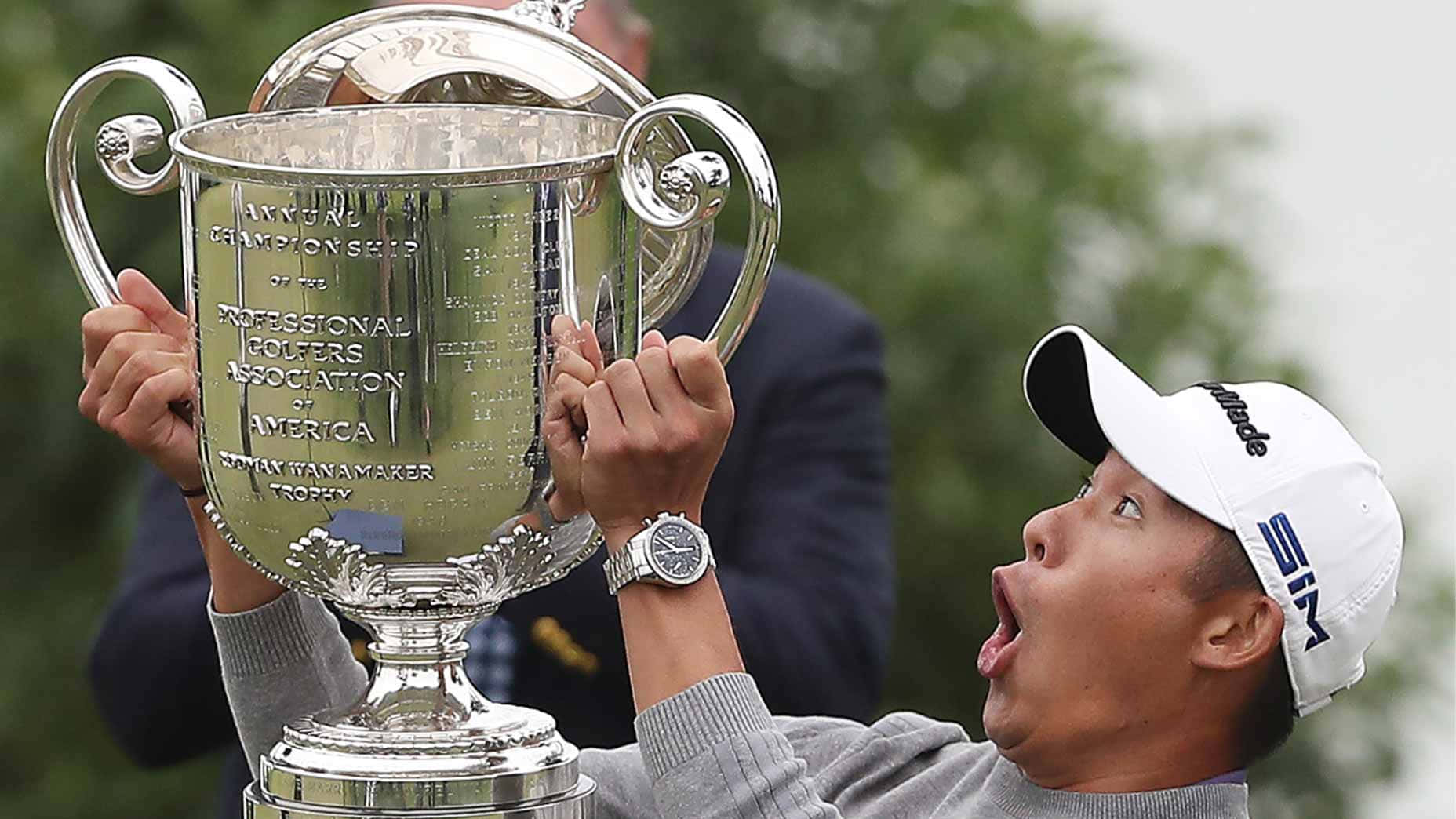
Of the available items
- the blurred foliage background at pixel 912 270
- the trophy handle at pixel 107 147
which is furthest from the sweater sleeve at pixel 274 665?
the blurred foliage background at pixel 912 270

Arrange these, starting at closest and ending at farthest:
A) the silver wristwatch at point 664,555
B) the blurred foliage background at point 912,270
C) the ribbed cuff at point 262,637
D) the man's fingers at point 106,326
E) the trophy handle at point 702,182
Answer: the trophy handle at point 702,182 < the silver wristwatch at point 664,555 < the man's fingers at point 106,326 < the ribbed cuff at point 262,637 < the blurred foliage background at point 912,270

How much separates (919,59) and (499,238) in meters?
2.69

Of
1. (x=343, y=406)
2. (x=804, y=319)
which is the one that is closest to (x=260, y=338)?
(x=343, y=406)

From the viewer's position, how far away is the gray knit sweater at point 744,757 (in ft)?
5.28

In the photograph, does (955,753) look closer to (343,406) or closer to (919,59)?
(343,406)

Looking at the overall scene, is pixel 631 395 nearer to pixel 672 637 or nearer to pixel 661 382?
pixel 661 382

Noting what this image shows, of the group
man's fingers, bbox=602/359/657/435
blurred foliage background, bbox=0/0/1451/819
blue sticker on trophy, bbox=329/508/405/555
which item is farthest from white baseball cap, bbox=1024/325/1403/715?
blurred foliage background, bbox=0/0/1451/819

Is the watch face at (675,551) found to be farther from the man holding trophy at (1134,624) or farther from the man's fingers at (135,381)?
the man's fingers at (135,381)

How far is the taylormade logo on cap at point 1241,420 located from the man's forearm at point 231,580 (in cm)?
66

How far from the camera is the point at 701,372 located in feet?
4.87

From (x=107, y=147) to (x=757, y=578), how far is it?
1.06m

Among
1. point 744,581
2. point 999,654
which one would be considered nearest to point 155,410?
point 999,654

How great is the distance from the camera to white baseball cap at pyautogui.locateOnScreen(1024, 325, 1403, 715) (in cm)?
179

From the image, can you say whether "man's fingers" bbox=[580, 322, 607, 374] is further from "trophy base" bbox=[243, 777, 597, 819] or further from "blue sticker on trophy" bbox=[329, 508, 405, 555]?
"trophy base" bbox=[243, 777, 597, 819]
